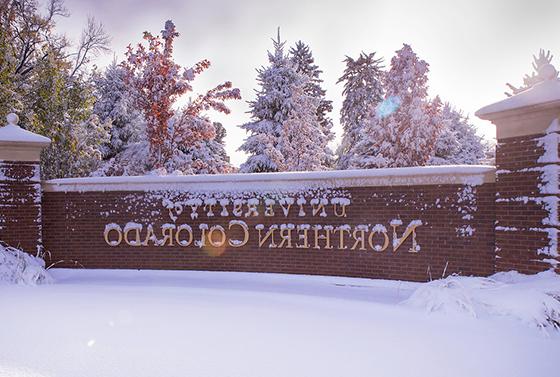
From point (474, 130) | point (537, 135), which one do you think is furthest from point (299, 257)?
point (474, 130)

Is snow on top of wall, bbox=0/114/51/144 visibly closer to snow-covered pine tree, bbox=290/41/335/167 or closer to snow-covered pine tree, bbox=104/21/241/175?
snow-covered pine tree, bbox=104/21/241/175

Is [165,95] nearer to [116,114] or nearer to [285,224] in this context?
[285,224]

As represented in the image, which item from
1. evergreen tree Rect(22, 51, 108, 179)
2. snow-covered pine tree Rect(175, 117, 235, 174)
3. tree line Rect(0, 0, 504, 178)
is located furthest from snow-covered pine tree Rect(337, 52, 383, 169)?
evergreen tree Rect(22, 51, 108, 179)

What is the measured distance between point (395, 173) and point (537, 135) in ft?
7.82

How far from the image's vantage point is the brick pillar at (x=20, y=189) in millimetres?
9797

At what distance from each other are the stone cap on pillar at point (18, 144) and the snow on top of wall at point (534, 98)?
9202 mm

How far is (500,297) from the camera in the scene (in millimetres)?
6270

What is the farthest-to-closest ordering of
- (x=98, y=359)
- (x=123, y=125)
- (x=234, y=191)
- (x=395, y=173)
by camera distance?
(x=123, y=125)
(x=234, y=191)
(x=395, y=173)
(x=98, y=359)

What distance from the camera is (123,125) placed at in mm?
34719

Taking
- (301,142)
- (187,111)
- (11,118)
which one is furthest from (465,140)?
(11,118)

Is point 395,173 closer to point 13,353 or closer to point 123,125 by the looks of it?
point 13,353

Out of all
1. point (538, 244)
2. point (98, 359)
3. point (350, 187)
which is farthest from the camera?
point (350, 187)

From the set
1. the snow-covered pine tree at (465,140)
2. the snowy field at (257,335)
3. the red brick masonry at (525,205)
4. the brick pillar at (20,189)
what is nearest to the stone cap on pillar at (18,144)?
the brick pillar at (20,189)

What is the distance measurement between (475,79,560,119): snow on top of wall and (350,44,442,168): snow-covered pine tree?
17091mm
